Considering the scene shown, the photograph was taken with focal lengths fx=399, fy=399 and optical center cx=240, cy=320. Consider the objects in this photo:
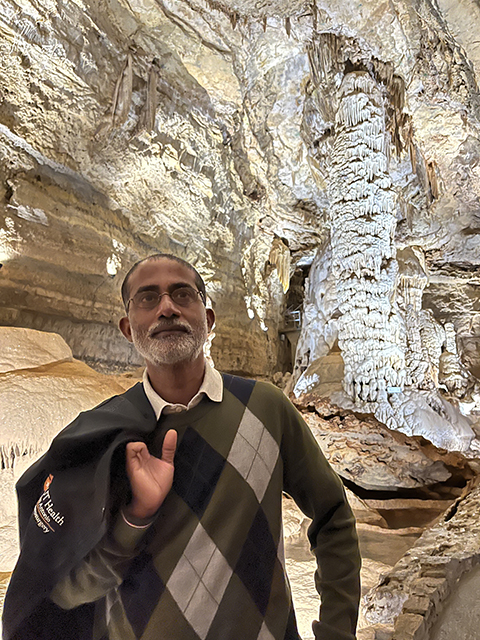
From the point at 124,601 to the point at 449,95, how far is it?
7.02 meters

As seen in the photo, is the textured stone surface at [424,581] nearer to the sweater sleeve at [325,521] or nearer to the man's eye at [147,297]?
the sweater sleeve at [325,521]

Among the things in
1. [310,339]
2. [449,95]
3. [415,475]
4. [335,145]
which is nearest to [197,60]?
[335,145]

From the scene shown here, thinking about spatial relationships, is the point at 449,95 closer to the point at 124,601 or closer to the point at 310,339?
the point at 310,339

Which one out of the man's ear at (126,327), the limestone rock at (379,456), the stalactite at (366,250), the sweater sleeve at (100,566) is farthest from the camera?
the stalactite at (366,250)

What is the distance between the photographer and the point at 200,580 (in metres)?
0.78

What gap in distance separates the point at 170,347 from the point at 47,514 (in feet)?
1.28

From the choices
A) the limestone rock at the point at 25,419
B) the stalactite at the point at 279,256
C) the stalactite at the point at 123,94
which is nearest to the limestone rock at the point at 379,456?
the limestone rock at the point at 25,419

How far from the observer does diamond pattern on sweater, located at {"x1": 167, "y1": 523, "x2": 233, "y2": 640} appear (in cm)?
76

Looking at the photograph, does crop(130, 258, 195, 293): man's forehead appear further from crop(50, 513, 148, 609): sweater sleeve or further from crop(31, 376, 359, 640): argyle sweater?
crop(50, 513, 148, 609): sweater sleeve

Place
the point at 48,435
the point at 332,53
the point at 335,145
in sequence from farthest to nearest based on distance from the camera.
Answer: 1. the point at 335,145
2. the point at 332,53
3. the point at 48,435

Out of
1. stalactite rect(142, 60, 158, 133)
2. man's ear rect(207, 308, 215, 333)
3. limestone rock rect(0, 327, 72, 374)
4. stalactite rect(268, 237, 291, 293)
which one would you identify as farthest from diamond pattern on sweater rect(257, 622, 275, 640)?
stalactite rect(268, 237, 291, 293)

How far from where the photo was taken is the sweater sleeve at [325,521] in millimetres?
963

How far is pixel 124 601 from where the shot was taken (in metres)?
0.77

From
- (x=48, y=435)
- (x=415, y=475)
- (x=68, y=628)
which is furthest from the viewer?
(x=415, y=475)
